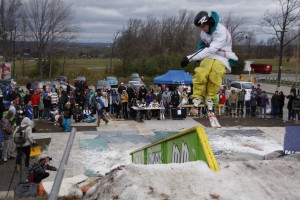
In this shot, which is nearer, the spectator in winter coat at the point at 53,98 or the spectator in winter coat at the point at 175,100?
the spectator in winter coat at the point at 53,98

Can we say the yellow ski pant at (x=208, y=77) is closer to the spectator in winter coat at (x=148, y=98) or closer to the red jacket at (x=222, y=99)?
the spectator in winter coat at (x=148, y=98)

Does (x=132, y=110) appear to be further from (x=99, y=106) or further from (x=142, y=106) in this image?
(x=99, y=106)

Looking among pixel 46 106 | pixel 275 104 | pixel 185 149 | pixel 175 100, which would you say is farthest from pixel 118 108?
pixel 185 149

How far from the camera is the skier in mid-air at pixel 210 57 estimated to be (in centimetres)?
620

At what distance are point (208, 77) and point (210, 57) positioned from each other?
342mm

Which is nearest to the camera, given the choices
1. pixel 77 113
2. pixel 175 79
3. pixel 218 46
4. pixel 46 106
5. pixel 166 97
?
pixel 218 46

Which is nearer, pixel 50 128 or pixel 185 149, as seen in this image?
pixel 185 149

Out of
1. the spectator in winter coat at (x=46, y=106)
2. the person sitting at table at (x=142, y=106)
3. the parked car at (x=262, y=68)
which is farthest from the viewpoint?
the parked car at (x=262, y=68)

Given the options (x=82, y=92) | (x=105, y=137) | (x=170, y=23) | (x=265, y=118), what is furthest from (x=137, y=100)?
(x=170, y=23)

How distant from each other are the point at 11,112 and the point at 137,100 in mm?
9446

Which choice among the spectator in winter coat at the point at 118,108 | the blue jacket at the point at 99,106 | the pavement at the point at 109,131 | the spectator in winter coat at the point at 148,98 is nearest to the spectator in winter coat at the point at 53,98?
the pavement at the point at 109,131

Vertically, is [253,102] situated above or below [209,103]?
below

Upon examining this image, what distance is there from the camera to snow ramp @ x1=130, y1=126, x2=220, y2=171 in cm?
448

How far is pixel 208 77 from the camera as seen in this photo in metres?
6.45
